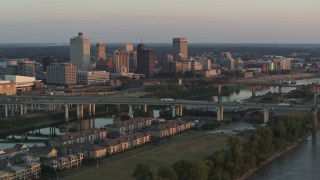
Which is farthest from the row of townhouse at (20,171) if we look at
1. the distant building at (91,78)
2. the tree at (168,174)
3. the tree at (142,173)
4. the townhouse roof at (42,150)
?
the distant building at (91,78)

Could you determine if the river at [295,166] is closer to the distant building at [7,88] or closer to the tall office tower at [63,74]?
the distant building at [7,88]

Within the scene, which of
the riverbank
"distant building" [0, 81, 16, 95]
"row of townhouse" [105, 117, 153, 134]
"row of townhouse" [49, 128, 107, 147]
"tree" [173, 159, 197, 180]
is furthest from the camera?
"distant building" [0, 81, 16, 95]

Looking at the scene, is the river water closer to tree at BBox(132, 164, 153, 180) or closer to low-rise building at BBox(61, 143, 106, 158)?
tree at BBox(132, 164, 153, 180)

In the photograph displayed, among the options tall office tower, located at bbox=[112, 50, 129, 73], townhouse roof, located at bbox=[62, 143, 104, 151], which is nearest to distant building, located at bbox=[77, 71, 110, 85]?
tall office tower, located at bbox=[112, 50, 129, 73]

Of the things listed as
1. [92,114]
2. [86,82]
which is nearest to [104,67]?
[86,82]

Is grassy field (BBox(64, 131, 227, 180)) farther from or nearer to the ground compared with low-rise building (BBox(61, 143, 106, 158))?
nearer to the ground

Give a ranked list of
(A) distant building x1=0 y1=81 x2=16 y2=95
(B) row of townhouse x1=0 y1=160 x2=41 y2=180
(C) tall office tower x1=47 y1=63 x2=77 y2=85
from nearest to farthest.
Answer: (B) row of townhouse x1=0 y1=160 x2=41 y2=180 → (A) distant building x1=0 y1=81 x2=16 y2=95 → (C) tall office tower x1=47 y1=63 x2=77 y2=85
